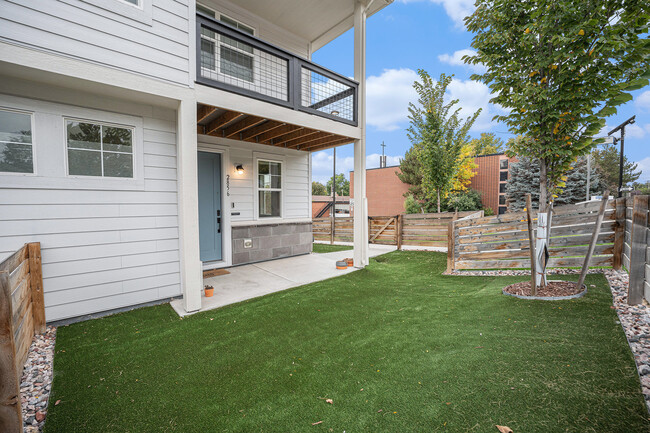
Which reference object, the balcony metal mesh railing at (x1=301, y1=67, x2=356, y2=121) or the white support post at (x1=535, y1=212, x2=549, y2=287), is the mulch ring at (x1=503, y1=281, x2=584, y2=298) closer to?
the white support post at (x1=535, y1=212, x2=549, y2=287)

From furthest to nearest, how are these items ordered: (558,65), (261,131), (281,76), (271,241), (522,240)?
(271,241) → (281,76) → (261,131) → (522,240) → (558,65)

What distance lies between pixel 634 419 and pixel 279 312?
325 cm

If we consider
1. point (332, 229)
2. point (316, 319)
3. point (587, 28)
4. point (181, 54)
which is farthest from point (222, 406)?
point (332, 229)

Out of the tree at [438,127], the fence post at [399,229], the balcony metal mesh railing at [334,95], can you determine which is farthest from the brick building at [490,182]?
the balcony metal mesh railing at [334,95]

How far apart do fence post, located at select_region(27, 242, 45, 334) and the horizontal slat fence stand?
249 inches

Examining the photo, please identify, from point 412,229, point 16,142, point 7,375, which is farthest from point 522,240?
point 16,142

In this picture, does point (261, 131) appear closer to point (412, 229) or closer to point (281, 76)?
point (281, 76)

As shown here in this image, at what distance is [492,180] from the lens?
2009 cm

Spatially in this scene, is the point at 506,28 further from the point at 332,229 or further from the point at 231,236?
the point at 332,229

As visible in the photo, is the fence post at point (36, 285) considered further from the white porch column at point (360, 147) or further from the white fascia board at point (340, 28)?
the white fascia board at point (340, 28)

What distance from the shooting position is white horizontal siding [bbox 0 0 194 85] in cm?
283

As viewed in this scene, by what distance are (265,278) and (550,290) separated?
451 centimetres

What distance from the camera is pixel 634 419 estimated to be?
1.64m

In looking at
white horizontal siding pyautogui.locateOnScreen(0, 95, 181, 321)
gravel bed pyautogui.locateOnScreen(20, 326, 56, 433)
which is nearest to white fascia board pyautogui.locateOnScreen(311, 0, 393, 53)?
white horizontal siding pyautogui.locateOnScreen(0, 95, 181, 321)
